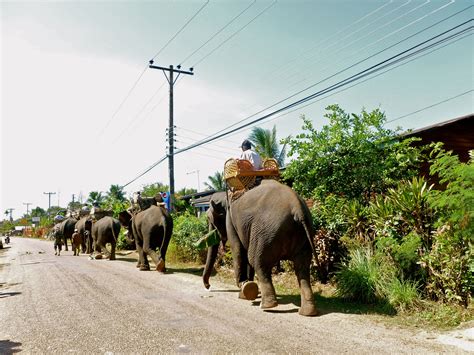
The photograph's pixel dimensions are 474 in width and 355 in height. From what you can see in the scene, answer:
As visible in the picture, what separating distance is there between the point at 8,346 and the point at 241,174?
4.42 meters

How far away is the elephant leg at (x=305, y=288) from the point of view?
5.71 m

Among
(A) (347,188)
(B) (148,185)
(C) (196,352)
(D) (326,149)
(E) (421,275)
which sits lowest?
(C) (196,352)

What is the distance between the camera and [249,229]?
21.8 feet

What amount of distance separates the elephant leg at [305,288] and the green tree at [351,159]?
3447 millimetres

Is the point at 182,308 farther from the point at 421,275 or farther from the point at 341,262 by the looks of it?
the point at 421,275

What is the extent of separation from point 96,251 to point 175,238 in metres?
5.21

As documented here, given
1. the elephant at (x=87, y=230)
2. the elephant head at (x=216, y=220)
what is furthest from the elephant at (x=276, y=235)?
the elephant at (x=87, y=230)

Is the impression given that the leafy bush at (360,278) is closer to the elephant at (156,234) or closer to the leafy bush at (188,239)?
the elephant at (156,234)

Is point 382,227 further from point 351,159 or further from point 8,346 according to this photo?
point 8,346

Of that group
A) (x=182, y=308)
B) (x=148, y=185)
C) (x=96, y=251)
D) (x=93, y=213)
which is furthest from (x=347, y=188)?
(x=148, y=185)

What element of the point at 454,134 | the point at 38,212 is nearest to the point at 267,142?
the point at 454,134

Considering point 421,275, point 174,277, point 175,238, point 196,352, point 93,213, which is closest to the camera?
point 196,352

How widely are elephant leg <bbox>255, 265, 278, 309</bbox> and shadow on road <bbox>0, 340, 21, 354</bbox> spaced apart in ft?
11.3

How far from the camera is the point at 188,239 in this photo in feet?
44.3
